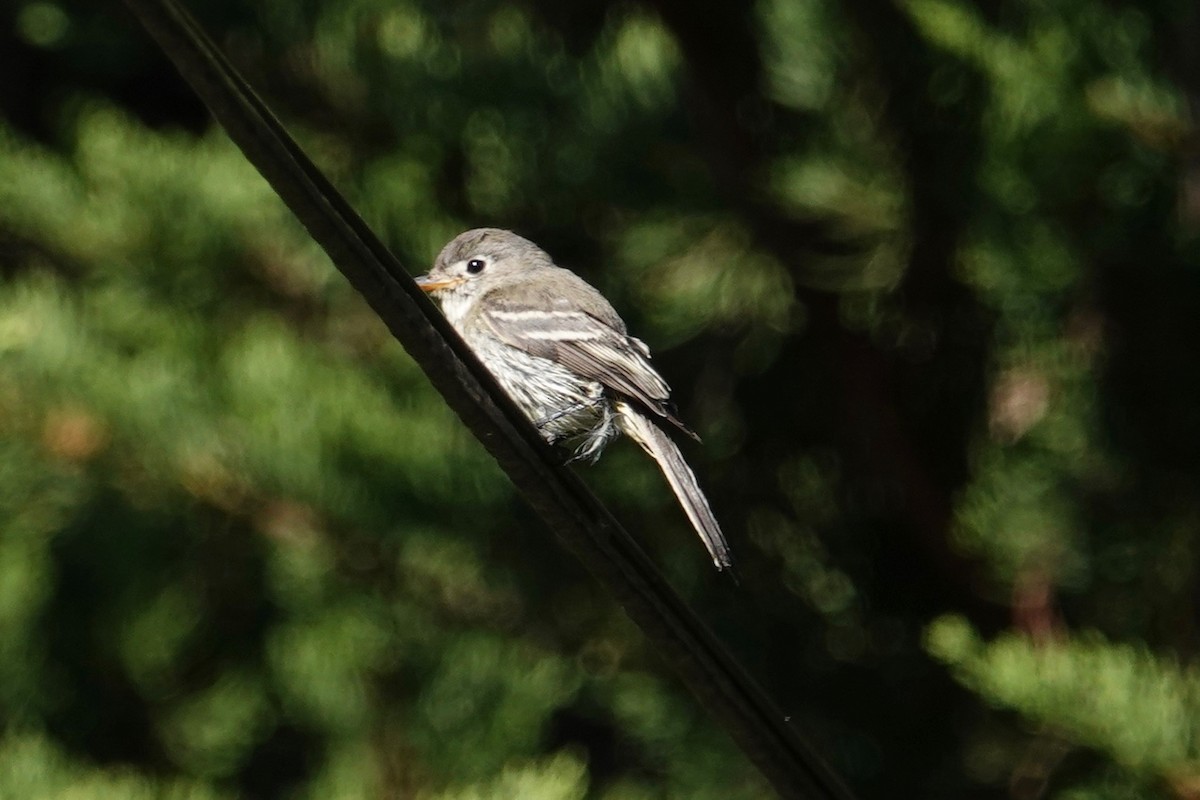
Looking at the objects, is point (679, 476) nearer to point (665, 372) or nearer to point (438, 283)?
point (438, 283)

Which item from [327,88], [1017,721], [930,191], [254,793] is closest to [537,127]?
[327,88]

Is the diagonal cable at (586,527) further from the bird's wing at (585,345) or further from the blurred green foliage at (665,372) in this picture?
the blurred green foliage at (665,372)

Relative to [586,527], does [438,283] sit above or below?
below

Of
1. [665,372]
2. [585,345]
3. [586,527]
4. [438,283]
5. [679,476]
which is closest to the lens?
[586,527]

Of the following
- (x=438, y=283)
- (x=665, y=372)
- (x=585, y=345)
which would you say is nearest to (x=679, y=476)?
(x=585, y=345)

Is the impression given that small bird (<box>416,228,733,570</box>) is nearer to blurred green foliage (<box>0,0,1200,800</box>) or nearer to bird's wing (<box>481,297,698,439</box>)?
bird's wing (<box>481,297,698,439</box>)

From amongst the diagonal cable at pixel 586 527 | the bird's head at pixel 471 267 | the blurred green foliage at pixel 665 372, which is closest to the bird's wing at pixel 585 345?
the bird's head at pixel 471 267
